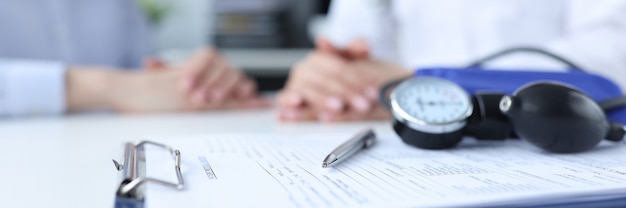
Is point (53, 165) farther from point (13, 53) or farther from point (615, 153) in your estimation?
point (13, 53)

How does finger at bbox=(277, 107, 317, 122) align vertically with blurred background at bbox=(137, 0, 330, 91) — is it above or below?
above

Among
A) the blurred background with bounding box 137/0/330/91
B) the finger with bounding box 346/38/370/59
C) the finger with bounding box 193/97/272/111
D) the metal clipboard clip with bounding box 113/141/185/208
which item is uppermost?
the metal clipboard clip with bounding box 113/141/185/208

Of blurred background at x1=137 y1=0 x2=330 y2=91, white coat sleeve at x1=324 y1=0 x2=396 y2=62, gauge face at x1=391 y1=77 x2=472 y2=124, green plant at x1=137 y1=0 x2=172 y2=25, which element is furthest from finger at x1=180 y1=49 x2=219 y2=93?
green plant at x1=137 y1=0 x2=172 y2=25

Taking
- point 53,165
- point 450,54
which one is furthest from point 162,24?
point 53,165

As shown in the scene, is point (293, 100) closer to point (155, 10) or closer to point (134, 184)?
point (134, 184)

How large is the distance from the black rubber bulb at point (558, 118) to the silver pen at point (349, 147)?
0.34 ft

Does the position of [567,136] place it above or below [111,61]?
above

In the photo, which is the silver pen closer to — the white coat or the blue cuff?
the white coat

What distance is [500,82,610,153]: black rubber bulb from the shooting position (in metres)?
0.35

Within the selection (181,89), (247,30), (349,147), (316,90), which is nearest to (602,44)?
(316,90)

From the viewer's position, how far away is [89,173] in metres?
0.35

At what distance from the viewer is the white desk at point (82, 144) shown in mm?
291

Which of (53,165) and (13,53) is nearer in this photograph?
(53,165)

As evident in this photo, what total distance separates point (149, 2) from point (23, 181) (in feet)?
7.12
